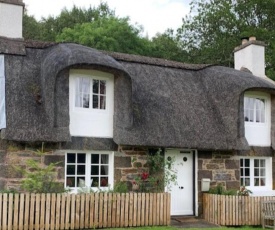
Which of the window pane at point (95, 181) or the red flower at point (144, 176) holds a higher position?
the red flower at point (144, 176)

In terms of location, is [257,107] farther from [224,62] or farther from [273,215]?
[224,62]

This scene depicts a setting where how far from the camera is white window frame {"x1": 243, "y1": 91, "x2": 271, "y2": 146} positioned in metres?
15.5

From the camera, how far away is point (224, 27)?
31.3 meters

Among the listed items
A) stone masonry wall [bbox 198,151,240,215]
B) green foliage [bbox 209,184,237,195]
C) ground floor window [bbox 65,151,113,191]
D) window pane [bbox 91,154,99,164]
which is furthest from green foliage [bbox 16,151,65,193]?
green foliage [bbox 209,184,237,195]

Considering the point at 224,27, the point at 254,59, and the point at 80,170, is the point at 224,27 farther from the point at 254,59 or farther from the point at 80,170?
the point at 80,170

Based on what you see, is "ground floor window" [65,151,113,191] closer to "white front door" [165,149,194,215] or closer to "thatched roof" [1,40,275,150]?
"thatched roof" [1,40,275,150]

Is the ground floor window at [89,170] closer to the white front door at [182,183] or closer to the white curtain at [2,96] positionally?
the white curtain at [2,96]

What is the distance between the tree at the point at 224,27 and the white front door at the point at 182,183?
17.1 meters

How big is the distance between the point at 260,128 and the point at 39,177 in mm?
8735

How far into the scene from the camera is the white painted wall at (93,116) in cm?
1238

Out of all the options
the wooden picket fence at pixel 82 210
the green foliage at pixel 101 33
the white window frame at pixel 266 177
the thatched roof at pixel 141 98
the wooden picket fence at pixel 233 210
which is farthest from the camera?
the green foliage at pixel 101 33

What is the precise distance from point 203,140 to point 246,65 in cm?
639

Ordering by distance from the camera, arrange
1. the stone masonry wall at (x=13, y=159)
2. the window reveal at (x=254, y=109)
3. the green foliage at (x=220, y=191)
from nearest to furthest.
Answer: the stone masonry wall at (x=13, y=159)
the green foliage at (x=220, y=191)
the window reveal at (x=254, y=109)

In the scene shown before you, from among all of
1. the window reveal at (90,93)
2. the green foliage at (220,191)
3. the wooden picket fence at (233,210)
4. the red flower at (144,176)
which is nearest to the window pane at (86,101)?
the window reveal at (90,93)
